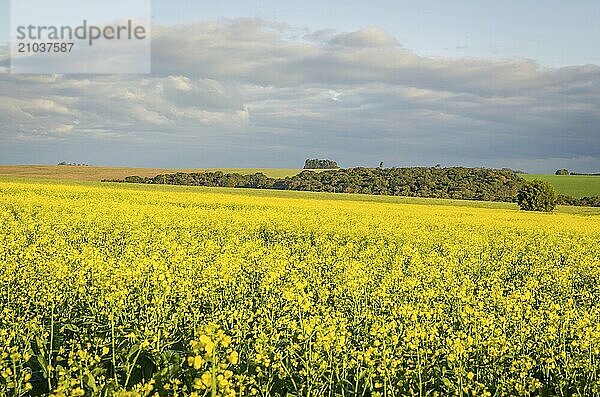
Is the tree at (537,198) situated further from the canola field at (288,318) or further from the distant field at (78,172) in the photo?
the distant field at (78,172)

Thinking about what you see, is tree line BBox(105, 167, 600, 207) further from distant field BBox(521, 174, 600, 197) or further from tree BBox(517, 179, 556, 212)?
tree BBox(517, 179, 556, 212)

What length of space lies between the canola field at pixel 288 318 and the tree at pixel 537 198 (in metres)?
38.5

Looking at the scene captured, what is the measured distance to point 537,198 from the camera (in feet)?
178

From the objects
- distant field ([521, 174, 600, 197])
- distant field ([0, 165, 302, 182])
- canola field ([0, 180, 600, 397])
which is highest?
distant field ([0, 165, 302, 182])

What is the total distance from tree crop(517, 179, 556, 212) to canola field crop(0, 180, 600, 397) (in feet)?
126

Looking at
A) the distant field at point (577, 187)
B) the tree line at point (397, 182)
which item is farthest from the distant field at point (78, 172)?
the distant field at point (577, 187)

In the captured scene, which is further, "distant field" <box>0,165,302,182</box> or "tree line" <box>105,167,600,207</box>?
"tree line" <box>105,167,600,207</box>

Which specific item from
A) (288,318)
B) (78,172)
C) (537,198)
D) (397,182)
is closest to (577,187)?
(397,182)

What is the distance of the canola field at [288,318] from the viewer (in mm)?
5562

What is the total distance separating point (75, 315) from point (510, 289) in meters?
8.11

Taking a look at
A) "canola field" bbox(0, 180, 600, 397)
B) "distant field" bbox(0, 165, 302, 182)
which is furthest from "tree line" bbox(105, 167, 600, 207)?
"canola field" bbox(0, 180, 600, 397)

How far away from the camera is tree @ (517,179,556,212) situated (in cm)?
5428

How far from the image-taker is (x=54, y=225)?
17.4 meters

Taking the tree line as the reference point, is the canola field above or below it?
below
